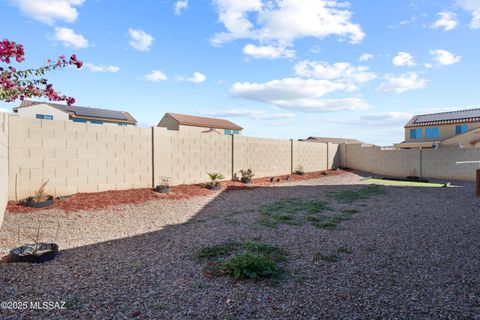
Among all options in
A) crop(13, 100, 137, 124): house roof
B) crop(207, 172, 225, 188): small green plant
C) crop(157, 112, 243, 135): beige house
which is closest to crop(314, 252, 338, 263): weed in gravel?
crop(207, 172, 225, 188): small green plant

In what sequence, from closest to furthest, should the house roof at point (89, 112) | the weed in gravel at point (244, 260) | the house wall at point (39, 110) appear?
1. the weed in gravel at point (244, 260)
2. the house wall at point (39, 110)
3. the house roof at point (89, 112)

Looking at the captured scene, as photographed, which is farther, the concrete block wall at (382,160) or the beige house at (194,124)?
the beige house at (194,124)

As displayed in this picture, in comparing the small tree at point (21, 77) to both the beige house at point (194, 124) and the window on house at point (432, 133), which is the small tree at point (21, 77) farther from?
the window on house at point (432, 133)

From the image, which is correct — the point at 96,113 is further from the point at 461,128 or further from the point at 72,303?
the point at 461,128

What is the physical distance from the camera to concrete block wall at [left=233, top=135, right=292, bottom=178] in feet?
41.2

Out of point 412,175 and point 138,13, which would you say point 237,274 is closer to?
point 138,13

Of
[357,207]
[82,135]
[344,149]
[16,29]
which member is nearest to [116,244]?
[16,29]

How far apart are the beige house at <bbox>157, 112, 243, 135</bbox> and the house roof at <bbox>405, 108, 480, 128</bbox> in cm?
2123

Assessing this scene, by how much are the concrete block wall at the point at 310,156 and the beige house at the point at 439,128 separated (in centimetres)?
1340

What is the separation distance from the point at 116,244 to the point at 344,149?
17.2 meters

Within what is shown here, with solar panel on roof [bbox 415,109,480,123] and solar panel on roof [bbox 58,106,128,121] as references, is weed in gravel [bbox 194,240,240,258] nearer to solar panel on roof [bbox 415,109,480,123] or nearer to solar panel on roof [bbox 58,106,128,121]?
solar panel on roof [bbox 58,106,128,121]

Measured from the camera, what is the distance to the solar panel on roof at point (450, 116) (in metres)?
27.0

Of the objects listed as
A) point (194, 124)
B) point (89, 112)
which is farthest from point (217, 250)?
point (89, 112)

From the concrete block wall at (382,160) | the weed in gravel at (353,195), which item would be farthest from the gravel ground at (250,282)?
the concrete block wall at (382,160)
